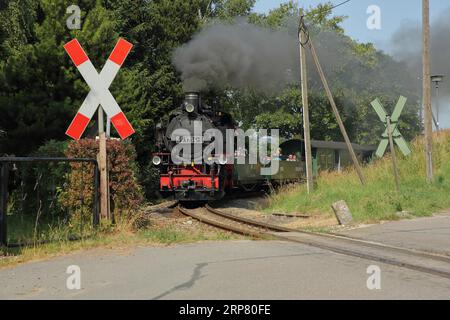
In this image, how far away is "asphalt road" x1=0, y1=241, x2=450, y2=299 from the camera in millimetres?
4570

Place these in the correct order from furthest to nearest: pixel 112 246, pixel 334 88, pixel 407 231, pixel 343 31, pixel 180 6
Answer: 1. pixel 343 31
2. pixel 334 88
3. pixel 180 6
4. pixel 407 231
5. pixel 112 246

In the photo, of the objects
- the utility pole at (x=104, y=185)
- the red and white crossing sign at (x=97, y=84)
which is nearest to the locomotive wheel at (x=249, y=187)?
the utility pole at (x=104, y=185)

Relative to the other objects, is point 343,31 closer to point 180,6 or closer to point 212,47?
point 180,6

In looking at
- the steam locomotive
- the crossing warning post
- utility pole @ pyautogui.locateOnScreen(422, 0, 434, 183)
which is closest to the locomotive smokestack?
the steam locomotive

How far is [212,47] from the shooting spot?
17.5 meters

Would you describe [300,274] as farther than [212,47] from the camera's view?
No

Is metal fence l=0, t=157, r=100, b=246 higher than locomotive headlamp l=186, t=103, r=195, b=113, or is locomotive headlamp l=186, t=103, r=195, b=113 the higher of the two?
locomotive headlamp l=186, t=103, r=195, b=113

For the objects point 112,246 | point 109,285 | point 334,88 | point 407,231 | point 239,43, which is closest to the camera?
point 109,285

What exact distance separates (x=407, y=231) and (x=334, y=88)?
2569 cm

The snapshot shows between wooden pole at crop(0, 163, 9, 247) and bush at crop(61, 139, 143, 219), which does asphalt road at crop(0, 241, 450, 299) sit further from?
bush at crop(61, 139, 143, 219)

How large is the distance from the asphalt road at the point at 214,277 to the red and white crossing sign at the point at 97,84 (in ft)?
5.53

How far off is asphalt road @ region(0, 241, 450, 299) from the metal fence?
1.05 metres

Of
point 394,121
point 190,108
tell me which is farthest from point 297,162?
point 394,121

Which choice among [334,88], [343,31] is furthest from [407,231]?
[343,31]
